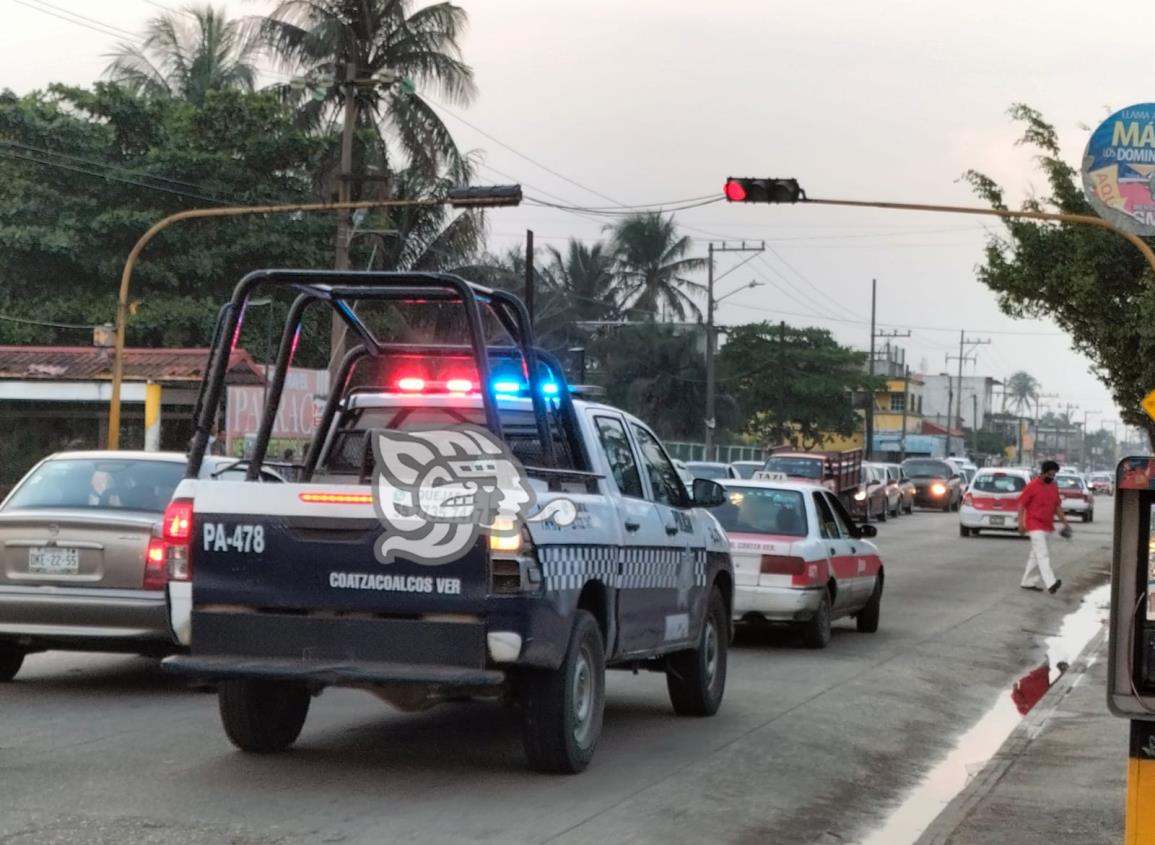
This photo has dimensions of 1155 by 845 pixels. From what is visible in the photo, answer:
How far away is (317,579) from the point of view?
8492mm

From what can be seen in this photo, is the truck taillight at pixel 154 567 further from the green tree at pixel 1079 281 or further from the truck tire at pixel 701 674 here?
the green tree at pixel 1079 281

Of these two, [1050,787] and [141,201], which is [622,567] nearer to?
[1050,787]

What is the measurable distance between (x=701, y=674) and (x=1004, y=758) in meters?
2.10

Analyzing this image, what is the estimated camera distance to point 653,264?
259 ft

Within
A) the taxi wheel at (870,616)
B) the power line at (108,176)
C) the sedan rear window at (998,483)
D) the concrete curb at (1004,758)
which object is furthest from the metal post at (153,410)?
the concrete curb at (1004,758)

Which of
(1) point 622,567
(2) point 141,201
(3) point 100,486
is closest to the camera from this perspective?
(1) point 622,567

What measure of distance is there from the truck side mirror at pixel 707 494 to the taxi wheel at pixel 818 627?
519 centimetres

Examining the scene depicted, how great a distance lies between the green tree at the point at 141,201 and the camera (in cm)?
4728

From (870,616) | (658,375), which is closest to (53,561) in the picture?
(870,616)

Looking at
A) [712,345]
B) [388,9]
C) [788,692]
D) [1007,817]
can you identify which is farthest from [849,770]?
[712,345]

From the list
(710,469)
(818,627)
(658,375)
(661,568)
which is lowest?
(818,627)

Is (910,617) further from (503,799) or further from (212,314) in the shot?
(212,314)

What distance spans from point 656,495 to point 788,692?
292 cm

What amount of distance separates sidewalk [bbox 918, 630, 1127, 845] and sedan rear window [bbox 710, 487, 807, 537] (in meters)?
4.01
